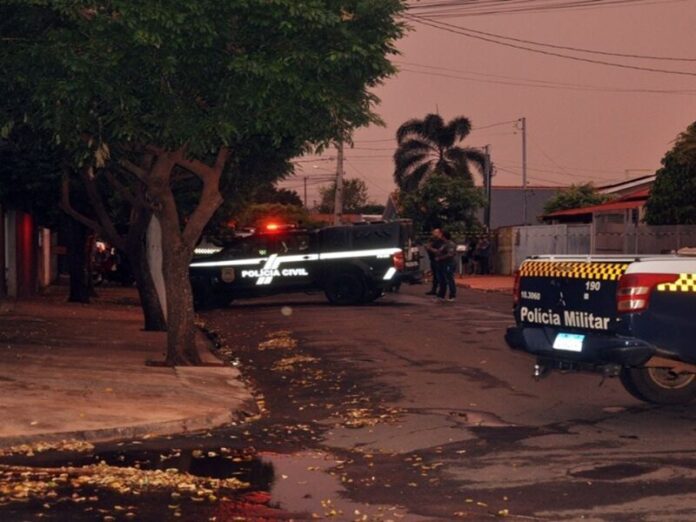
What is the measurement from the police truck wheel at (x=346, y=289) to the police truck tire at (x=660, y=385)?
17.3 metres

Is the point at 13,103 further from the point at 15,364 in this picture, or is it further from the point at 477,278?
the point at 477,278

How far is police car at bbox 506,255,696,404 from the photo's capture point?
10.4 metres

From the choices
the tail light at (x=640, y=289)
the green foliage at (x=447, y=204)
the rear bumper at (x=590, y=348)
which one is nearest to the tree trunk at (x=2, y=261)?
the rear bumper at (x=590, y=348)

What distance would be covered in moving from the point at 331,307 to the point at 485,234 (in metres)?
26.7

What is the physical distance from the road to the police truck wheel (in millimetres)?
10886

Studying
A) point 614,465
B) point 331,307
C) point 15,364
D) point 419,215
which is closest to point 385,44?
point 15,364

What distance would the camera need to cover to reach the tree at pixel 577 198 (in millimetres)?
60281

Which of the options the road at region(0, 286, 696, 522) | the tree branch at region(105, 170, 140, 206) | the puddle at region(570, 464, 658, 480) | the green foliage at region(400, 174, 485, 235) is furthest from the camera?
the green foliage at region(400, 174, 485, 235)

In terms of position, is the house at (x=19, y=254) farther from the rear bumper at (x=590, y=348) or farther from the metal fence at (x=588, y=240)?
the rear bumper at (x=590, y=348)

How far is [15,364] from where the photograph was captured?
1530 cm

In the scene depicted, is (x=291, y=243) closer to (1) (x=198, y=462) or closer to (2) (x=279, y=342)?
(2) (x=279, y=342)

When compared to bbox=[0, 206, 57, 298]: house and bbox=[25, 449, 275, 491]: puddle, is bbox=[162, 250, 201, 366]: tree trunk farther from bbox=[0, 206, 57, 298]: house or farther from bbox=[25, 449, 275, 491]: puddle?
bbox=[0, 206, 57, 298]: house

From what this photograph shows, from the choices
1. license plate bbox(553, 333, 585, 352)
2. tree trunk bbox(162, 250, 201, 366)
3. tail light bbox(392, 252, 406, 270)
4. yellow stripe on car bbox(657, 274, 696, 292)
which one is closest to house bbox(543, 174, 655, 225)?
tail light bbox(392, 252, 406, 270)

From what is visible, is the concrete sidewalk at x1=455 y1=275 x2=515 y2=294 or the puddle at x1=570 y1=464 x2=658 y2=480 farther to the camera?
the concrete sidewalk at x1=455 y1=275 x2=515 y2=294
